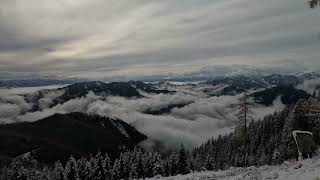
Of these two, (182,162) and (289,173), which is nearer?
(289,173)

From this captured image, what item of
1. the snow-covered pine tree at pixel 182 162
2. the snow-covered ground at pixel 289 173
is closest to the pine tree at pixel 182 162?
the snow-covered pine tree at pixel 182 162

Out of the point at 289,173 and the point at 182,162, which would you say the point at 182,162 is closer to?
the point at 182,162

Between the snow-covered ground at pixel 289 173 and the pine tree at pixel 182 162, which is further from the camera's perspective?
the pine tree at pixel 182 162

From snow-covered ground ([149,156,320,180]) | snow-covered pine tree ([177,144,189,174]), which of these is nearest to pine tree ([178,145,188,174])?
snow-covered pine tree ([177,144,189,174])

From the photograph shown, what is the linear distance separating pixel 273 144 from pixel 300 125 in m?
95.9

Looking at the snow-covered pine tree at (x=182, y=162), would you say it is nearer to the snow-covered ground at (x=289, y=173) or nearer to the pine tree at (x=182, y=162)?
the pine tree at (x=182, y=162)

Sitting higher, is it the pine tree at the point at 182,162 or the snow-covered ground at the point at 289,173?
the snow-covered ground at the point at 289,173

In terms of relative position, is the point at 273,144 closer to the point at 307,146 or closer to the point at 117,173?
the point at 117,173

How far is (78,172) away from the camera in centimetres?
9225

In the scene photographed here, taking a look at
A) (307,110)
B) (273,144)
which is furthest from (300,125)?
(273,144)

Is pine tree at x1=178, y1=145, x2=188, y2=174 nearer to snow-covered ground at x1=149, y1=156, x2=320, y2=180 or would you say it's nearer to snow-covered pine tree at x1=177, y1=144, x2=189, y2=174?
snow-covered pine tree at x1=177, y1=144, x2=189, y2=174

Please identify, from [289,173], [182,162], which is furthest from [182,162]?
[289,173]

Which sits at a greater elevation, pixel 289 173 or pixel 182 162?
pixel 289 173

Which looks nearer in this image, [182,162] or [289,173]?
[289,173]
